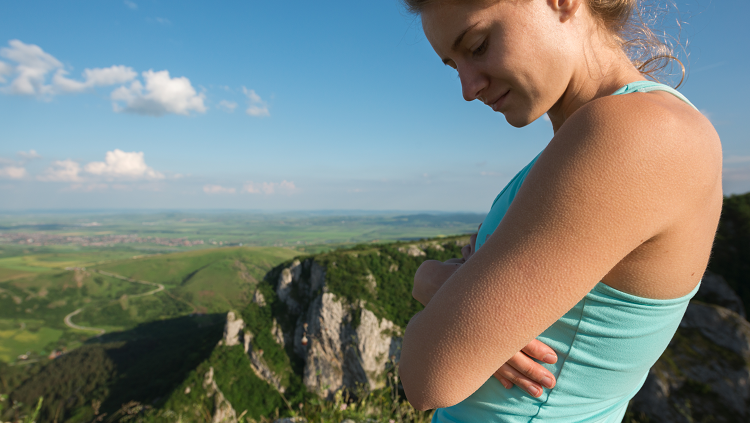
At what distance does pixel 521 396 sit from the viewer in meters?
1.09

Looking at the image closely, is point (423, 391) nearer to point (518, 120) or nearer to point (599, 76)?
point (518, 120)

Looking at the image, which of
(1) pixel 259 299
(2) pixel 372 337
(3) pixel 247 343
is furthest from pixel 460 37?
(1) pixel 259 299

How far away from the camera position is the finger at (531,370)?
1.00m

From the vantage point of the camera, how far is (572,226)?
0.66 metres

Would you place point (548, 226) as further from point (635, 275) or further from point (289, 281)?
point (289, 281)

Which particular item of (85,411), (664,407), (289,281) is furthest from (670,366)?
(85,411)

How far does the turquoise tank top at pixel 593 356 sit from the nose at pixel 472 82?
0.32 meters

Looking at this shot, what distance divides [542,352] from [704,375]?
1930 cm

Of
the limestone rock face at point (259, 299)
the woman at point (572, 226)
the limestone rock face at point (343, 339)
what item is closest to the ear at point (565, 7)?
the woman at point (572, 226)

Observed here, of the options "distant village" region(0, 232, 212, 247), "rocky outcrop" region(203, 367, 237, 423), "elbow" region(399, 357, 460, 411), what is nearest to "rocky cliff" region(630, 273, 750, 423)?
"elbow" region(399, 357, 460, 411)

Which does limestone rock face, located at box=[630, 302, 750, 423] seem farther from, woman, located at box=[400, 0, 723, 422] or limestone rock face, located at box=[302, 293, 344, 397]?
limestone rock face, located at box=[302, 293, 344, 397]

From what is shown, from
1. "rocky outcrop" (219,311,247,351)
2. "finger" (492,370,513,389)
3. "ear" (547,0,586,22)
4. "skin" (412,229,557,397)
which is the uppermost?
"ear" (547,0,586,22)

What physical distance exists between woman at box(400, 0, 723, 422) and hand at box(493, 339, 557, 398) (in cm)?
3

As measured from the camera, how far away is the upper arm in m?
0.65
